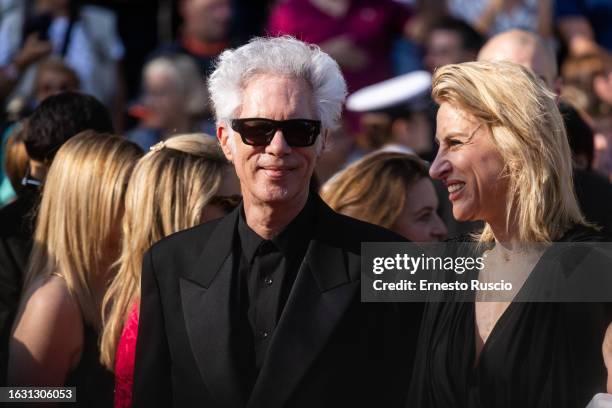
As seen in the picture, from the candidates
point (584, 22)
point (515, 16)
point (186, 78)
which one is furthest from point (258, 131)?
point (584, 22)

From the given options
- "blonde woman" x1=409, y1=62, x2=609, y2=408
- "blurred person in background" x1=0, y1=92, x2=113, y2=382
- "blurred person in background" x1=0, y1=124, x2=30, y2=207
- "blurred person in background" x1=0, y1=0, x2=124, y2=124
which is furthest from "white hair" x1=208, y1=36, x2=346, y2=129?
"blurred person in background" x1=0, y1=0, x2=124, y2=124

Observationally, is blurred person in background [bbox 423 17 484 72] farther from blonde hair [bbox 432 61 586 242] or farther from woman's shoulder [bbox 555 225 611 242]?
woman's shoulder [bbox 555 225 611 242]

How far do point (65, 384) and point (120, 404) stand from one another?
31 centimetres

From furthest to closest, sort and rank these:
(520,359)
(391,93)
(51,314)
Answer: (391,93)
(51,314)
(520,359)

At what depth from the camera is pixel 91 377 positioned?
4121 mm

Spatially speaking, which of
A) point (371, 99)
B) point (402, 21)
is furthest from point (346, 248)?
point (402, 21)

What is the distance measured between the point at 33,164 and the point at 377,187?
1.51 meters

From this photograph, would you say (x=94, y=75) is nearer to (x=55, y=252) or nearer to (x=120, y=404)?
(x=55, y=252)

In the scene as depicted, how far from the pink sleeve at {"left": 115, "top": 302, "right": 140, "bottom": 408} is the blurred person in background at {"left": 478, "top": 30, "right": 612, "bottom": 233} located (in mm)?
1665

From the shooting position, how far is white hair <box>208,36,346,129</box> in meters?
3.53

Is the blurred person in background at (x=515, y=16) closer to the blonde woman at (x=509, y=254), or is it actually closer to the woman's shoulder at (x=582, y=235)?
the blonde woman at (x=509, y=254)

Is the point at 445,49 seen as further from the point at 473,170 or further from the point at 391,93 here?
the point at 473,170

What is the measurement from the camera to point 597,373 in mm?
2973

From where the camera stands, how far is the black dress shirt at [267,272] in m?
3.45
